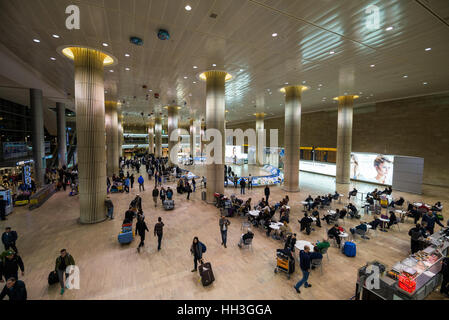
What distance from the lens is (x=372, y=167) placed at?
A: 20.0m

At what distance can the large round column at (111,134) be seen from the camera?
21.5m

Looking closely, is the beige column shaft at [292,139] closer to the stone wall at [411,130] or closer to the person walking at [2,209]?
the stone wall at [411,130]

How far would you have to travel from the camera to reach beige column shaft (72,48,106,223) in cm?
897

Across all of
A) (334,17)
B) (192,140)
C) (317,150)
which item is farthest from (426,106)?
(192,140)

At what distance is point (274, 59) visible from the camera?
10.1 metres

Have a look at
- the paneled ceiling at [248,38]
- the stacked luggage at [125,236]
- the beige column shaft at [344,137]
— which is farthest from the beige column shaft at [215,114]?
the beige column shaft at [344,137]

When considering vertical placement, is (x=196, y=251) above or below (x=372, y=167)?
below

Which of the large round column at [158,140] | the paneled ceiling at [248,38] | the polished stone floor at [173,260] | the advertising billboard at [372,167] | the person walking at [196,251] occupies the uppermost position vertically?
the paneled ceiling at [248,38]

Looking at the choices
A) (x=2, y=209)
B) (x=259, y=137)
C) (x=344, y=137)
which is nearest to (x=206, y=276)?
(x=2, y=209)

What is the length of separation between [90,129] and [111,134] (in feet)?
47.1

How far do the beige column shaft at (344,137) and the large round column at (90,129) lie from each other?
19.8 metres

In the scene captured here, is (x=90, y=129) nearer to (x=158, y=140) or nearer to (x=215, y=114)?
(x=215, y=114)

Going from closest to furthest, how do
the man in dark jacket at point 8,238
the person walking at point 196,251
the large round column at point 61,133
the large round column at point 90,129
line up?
the person walking at point 196,251 → the man in dark jacket at point 8,238 → the large round column at point 90,129 → the large round column at point 61,133
